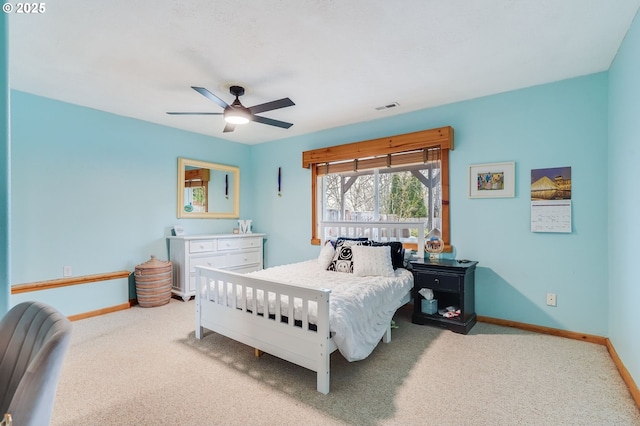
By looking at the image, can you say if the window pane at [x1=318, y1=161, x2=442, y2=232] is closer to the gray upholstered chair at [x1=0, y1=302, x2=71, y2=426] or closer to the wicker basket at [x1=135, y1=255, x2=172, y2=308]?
the wicker basket at [x1=135, y1=255, x2=172, y2=308]

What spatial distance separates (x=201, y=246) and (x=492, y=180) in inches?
149

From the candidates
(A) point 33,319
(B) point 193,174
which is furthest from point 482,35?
(B) point 193,174

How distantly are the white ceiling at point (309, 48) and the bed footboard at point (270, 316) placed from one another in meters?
1.82

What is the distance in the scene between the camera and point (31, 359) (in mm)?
1018

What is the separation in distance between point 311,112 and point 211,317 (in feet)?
8.62

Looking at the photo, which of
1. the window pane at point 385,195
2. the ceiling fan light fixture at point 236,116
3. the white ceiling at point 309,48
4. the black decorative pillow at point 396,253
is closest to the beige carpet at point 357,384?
the black decorative pillow at point 396,253

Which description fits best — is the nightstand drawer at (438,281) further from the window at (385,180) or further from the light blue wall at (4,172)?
the light blue wall at (4,172)

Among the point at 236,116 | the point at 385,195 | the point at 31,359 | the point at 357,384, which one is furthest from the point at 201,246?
the point at 31,359

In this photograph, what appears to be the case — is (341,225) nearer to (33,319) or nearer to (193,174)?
(193,174)

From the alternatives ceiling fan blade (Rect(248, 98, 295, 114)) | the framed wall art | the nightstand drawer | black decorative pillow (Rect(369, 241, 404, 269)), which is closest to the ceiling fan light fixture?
ceiling fan blade (Rect(248, 98, 295, 114))

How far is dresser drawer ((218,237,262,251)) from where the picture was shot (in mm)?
4629

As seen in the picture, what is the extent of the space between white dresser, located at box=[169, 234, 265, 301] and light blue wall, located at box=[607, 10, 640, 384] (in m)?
4.12

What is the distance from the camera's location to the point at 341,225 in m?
4.37

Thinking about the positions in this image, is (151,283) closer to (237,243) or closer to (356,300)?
(237,243)
